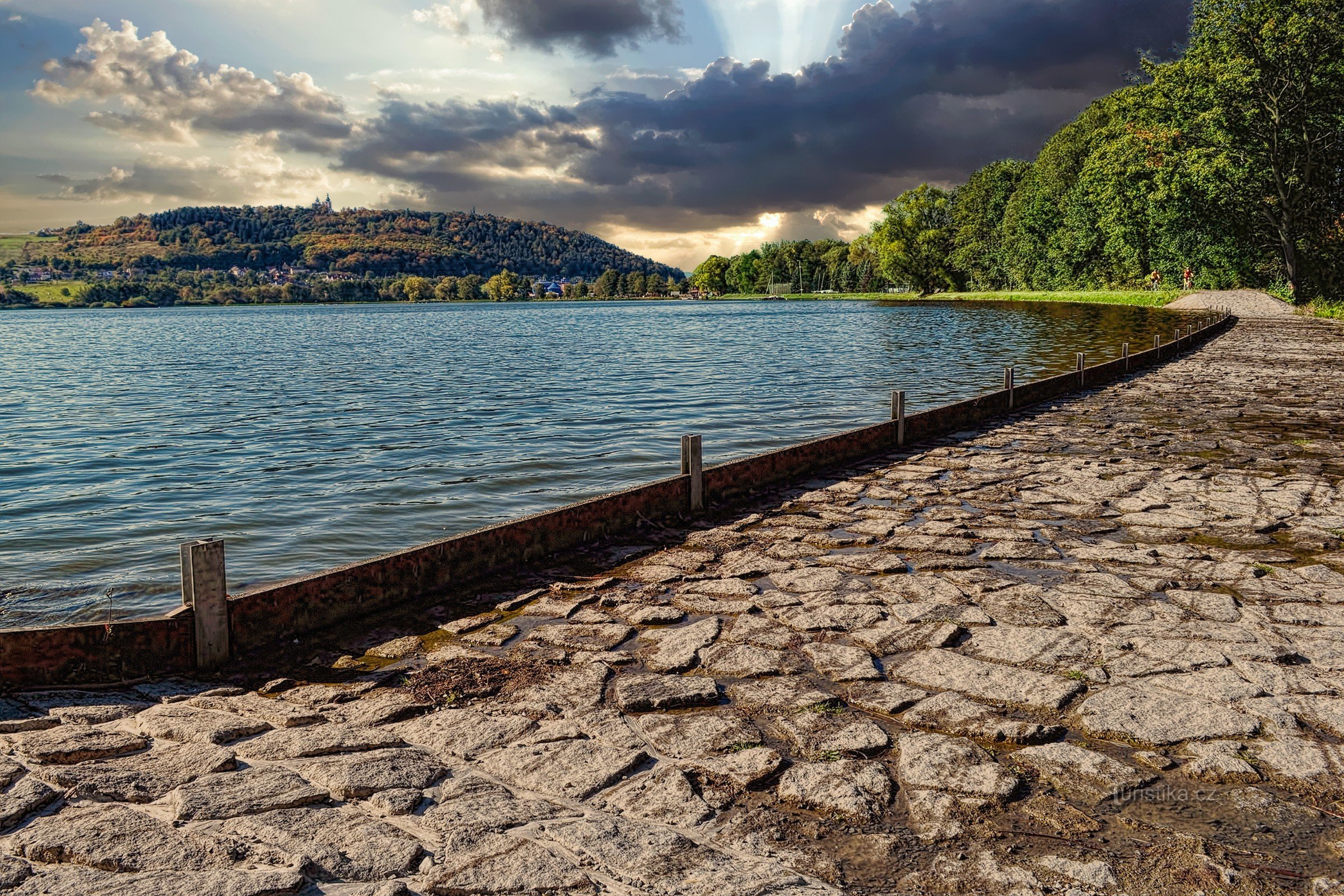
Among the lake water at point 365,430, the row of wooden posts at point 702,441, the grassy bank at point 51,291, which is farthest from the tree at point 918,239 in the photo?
the grassy bank at point 51,291

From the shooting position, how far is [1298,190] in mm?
51781

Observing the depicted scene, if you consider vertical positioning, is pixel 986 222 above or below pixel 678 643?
above

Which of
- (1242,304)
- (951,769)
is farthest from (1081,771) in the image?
(1242,304)

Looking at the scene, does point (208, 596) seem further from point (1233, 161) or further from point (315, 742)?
point (1233, 161)

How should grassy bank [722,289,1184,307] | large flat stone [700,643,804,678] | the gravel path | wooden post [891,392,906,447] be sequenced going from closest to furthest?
large flat stone [700,643,804,678], wooden post [891,392,906,447], the gravel path, grassy bank [722,289,1184,307]

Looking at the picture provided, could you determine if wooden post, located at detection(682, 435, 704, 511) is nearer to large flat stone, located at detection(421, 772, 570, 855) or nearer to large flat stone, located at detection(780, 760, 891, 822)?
large flat stone, located at detection(780, 760, 891, 822)

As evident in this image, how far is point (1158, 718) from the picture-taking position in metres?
4.36

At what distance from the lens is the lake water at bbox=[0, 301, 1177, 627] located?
1051 centimetres

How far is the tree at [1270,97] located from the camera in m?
45.7

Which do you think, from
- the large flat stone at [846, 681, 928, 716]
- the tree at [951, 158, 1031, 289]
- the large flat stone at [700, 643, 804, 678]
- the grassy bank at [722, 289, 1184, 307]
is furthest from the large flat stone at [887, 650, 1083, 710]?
the tree at [951, 158, 1031, 289]

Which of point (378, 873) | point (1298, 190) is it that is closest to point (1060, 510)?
point (378, 873)

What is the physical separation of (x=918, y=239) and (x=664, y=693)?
403ft

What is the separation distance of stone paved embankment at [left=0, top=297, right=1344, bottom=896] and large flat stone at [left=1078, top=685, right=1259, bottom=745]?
2cm

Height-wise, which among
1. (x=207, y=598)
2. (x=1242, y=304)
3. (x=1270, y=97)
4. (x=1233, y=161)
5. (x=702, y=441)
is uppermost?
(x=1270, y=97)
